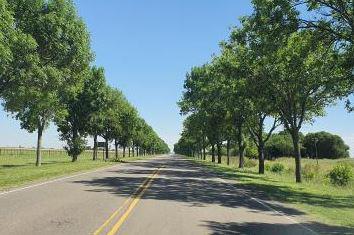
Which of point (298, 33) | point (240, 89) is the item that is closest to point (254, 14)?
point (298, 33)

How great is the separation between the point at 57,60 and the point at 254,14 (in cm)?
1643

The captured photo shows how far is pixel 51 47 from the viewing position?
36688mm

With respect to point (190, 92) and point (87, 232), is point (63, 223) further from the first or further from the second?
point (190, 92)

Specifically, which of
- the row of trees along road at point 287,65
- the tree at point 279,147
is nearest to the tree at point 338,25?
the row of trees along road at point 287,65

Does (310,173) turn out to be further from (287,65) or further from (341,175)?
(287,65)

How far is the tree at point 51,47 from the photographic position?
1382 inches

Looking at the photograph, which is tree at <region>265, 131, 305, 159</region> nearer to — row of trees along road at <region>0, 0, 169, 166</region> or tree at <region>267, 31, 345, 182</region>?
row of trees along road at <region>0, 0, 169, 166</region>

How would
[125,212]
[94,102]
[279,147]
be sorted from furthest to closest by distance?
[279,147]
[94,102]
[125,212]

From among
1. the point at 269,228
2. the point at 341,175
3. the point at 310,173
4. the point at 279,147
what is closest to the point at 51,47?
the point at 341,175

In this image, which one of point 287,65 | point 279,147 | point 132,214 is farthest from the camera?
point 279,147

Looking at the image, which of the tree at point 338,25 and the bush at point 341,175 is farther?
the bush at point 341,175

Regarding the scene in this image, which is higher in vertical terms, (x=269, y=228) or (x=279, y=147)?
(x=279, y=147)

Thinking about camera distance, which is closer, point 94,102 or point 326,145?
point 94,102

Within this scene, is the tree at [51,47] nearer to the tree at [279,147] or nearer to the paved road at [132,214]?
the paved road at [132,214]
